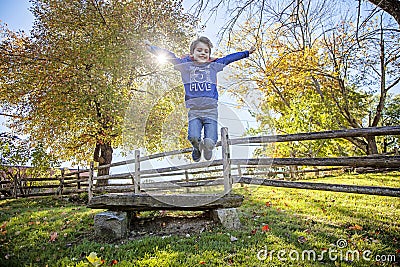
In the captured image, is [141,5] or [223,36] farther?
[141,5]

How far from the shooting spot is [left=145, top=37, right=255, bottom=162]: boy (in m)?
3.80

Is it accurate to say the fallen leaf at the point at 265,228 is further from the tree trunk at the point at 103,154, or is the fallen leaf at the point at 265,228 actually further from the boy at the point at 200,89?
the tree trunk at the point at 103,154

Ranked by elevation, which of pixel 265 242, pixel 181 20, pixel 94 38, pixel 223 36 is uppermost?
pixel 181 20

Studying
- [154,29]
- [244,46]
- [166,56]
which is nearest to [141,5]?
[154,29]

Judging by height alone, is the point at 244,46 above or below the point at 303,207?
above

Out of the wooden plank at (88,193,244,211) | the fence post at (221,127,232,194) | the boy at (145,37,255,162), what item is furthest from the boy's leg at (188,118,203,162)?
the fence post at (221,127,232,194)

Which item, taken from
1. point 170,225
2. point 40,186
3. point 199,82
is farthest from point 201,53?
point 40,186

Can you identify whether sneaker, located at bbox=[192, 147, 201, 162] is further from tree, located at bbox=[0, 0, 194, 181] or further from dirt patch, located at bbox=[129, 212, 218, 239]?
tree, located at bbox=[0, 0, 194, 181]

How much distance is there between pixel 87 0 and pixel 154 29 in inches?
103

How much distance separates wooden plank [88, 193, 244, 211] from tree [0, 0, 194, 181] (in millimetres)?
5259

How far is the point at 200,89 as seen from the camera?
12.4 ft

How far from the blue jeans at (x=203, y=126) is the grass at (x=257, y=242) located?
4.11 ft

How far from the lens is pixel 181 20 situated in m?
11.7

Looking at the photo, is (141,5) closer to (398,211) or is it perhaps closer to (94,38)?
(94,38)
